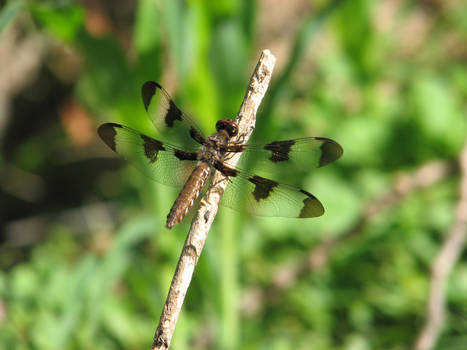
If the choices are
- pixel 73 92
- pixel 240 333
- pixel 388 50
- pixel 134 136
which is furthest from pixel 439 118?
pixel 73 92

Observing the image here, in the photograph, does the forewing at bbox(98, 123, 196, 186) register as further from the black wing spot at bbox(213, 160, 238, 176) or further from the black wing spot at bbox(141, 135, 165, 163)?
the black wing spot at bbox(213, 160, 238, 176)

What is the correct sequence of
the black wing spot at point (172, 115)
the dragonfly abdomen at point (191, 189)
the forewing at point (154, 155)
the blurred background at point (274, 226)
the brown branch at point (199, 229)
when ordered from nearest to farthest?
the brown branch at point (199, 229)
the dragonfly abdomen at point (191, 189)
the forewing at point (154, 155)
the black wing spot at point (172, 115)
the blurred background at point (274, 226)

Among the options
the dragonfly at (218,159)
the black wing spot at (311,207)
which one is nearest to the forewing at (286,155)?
the dragonfly at (218,159)

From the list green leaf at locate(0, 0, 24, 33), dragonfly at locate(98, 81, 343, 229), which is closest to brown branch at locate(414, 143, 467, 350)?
dragonfly at locate(98, 81, 343, 229)

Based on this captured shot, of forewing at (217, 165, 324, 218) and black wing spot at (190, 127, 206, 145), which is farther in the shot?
black wing spot at (190, 127, 206, 145)

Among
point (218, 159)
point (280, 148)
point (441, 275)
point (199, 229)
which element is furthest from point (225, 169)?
point (441, 275)

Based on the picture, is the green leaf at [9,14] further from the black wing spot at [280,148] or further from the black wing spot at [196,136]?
the black wing spot at [280,148]
